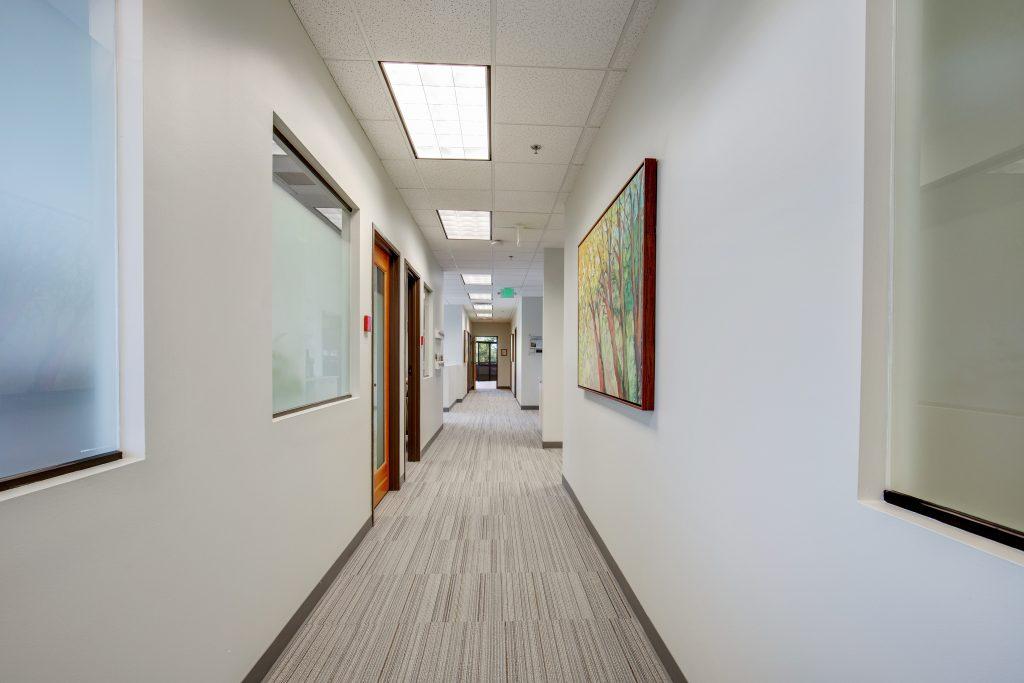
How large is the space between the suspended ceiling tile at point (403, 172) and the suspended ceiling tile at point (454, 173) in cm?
6

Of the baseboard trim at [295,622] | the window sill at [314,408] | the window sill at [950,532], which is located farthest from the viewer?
the window sill at [314,408]

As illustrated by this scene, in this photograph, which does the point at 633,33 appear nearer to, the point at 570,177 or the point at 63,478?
the point at 570,177

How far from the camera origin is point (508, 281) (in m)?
7.82

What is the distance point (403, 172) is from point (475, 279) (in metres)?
4.46

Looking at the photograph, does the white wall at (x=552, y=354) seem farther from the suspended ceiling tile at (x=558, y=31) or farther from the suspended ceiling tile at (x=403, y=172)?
the suspended ceiling tile at (x=558, y=31)

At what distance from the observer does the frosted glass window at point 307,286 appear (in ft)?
5.88

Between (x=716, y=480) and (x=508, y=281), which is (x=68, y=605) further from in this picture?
(x=508, y=281)

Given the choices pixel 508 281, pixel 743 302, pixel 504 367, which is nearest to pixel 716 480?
pixel 743 302

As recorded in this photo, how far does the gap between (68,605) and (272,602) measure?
0.88 meters

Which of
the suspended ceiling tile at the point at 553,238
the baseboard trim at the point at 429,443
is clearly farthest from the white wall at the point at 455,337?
the suspended ceiling tile at the point at 553,238

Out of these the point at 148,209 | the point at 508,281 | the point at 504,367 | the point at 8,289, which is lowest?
the point at 504,367

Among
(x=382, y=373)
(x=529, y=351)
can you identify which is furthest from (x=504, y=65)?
(x=529, y=351)

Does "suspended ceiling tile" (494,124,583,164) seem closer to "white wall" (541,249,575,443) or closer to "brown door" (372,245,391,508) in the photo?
"brown door" (372,245,391,508)

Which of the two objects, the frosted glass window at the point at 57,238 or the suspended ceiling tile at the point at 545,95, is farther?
the suspended ceiling tile at the point at 545,95
